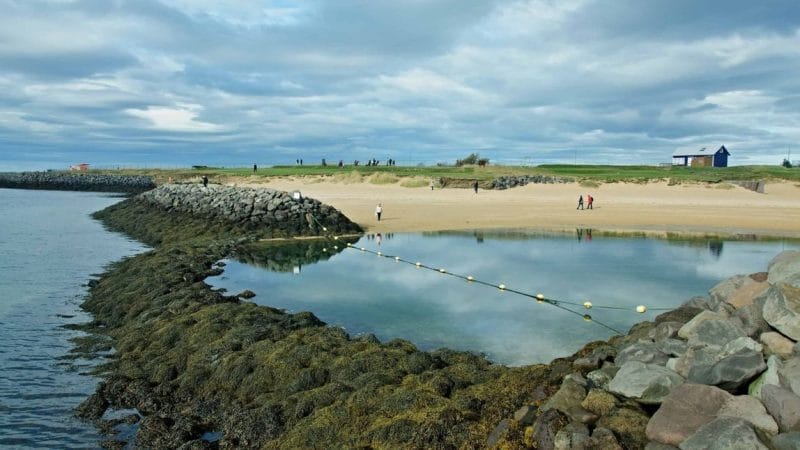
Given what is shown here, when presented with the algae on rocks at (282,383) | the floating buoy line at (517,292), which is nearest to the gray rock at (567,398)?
the algae on rocks at (282,383)

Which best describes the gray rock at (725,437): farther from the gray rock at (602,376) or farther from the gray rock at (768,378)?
the gray rock at (602,376)

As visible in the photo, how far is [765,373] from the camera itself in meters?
6.12

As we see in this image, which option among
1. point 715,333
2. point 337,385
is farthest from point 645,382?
point 337,385

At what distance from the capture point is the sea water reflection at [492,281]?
13148 millimetres

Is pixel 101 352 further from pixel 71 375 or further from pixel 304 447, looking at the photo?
pixel 304 447

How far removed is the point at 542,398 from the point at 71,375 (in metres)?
8.54

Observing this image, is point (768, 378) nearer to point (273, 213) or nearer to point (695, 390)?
point (695, 390)

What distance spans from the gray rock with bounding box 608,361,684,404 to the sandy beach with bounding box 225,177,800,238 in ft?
86.8

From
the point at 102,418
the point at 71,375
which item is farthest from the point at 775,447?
the point at 71,375

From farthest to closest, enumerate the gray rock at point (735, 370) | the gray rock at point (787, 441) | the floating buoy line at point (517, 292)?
1. the floating buoy line at point (517, 292)
2. the gray rock at point (735, 370)
3. the gray rock at point (787, 441)

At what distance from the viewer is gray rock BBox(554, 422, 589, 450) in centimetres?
583

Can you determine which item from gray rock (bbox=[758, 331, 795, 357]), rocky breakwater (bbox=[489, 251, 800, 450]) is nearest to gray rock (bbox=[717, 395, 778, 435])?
rocky breakwater (bbox=[489, 251, 800, 450])

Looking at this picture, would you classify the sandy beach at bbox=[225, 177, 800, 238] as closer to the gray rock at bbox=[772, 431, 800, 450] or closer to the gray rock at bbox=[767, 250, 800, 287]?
the gray rock at bbox=[767, 250, 800, 287]

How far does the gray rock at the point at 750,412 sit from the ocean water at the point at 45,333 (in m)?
7.79
